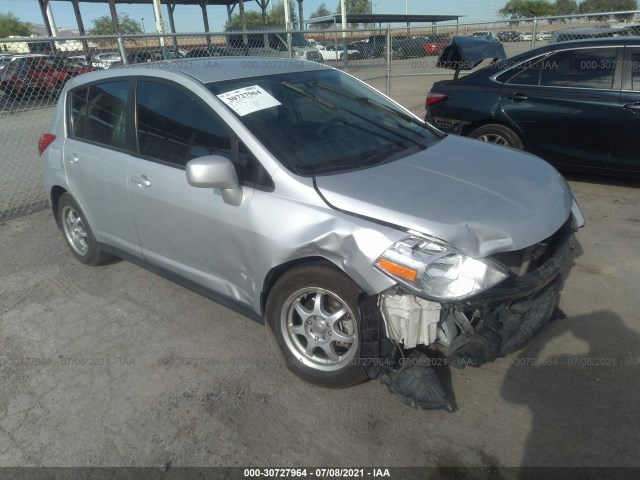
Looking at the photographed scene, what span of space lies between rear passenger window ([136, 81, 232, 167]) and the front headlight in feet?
3.97

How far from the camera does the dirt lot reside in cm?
245

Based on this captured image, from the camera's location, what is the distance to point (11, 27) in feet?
188

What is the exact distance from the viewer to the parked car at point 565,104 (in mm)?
5281

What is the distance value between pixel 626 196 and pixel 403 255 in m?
4.38

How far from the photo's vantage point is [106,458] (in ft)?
8.20

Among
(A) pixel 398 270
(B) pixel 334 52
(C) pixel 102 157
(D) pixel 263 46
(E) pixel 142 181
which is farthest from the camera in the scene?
(B) pixel 334 52

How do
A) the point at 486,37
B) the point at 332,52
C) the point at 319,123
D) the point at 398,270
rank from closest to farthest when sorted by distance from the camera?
the point at 398,270
the point at 319,123
the point at 486,37
the point at 332,52

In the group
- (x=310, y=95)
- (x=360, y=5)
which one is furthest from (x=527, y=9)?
(x=310, y=95)

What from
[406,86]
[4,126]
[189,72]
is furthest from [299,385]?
[406,86]

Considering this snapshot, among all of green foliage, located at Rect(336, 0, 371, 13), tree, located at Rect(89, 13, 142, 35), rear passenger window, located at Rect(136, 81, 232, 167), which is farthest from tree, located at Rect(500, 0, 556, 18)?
rear passenger window, located at Rect(136, 81, 232, 167)

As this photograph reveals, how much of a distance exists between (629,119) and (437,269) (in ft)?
13.5

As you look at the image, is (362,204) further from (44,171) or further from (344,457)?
(44,171)

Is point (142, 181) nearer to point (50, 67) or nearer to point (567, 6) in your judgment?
point (50, 67)

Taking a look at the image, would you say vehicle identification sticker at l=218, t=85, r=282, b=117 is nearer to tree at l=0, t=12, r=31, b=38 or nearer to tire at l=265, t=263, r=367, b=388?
tire at l=265, t=263, r=367, b=388
